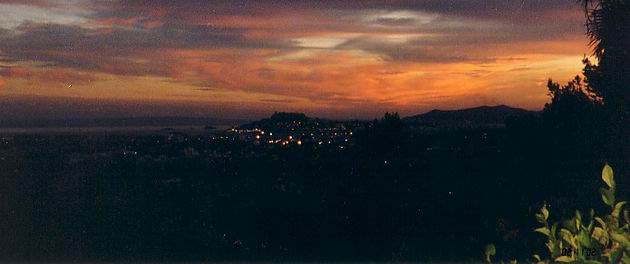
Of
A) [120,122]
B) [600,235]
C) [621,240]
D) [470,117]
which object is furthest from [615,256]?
[120,122]

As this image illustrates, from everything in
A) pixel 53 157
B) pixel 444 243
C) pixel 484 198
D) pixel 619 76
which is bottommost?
pixel 444 243

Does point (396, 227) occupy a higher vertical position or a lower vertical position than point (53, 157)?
lower

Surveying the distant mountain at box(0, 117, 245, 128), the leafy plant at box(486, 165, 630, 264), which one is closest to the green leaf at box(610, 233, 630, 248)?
the leafy plant at box(486, 165, 630, 264)

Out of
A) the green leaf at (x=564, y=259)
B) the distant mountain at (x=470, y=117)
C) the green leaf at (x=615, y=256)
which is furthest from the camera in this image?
the distant mountain at (x=470, y=117)

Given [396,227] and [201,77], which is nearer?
[201,77]

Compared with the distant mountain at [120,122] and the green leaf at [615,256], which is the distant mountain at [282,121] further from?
the green leaf at [615,256]

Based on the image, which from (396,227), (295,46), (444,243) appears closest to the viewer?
(295,46)

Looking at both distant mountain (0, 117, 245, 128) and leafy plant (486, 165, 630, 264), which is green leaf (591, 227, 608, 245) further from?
distant mountain (0, 117, 245, 128)

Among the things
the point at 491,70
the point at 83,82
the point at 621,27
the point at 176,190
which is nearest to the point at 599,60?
the point at 621,27

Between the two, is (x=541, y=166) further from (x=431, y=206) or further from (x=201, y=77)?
(x=201, y=77)

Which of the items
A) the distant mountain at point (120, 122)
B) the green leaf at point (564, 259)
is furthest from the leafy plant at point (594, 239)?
the distant mountain at point (120, 122)
